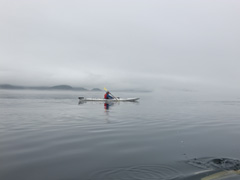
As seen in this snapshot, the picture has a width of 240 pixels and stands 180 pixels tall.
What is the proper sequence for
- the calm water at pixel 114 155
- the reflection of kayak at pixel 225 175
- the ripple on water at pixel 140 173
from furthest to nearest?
the calm water at pixel 114 155 → the ripple on water at pixel 140 173 → the reflection of kayak at pixel 225 175

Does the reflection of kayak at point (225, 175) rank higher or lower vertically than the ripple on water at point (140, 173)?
higher

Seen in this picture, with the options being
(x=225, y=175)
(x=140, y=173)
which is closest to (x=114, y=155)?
(x=140, y=173)

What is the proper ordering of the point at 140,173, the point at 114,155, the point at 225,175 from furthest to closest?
the point at 114,155, the point at 140,173, the point at 225,175

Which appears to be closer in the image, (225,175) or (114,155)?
(225,175)

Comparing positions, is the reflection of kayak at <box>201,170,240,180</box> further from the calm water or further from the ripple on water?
the ripple on water

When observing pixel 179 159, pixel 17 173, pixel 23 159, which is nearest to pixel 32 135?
pixel 23 159

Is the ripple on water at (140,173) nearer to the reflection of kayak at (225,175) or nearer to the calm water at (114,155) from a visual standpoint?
the calm water at (114,155)

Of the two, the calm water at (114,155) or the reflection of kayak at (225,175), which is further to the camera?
the calm water at (114,155)

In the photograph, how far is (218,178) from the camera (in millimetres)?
6469

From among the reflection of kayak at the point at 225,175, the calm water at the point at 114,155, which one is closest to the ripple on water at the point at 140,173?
the calm water at the point at 114,155

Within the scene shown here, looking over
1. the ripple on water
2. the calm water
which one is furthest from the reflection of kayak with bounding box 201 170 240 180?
the ripple on water

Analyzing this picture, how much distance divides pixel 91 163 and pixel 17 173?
2.52 meters

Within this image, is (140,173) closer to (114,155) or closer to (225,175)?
(114,155)

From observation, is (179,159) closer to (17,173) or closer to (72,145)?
(72,145)
